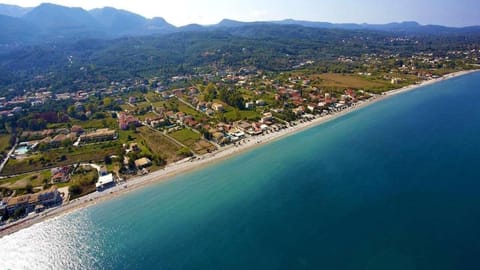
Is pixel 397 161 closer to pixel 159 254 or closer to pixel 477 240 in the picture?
Result: pixel 477 240

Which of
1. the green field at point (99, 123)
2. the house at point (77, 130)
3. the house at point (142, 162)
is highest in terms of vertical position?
the house at point (142, 162)

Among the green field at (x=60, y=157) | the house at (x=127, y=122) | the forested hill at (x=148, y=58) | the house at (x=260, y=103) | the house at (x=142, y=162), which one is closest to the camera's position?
the house at (x=142, y=162)

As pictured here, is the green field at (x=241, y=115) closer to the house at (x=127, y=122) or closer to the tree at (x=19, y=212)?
the house at (x=127, y=122)

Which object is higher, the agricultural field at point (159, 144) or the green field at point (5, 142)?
the agricultural field at point (159, 144)

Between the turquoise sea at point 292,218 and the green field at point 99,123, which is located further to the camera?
the green field at point 99,123

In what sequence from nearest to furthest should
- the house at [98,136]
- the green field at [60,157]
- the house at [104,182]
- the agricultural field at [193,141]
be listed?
the house at [104,182] < the green field at [60,157] < the agricultural field at [193,141] < the house at [98,136]

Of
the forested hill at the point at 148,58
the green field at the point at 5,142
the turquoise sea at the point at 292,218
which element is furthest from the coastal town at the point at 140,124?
the forested hill at the point at 148,58

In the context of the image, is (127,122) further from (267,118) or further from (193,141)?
(267,118)
